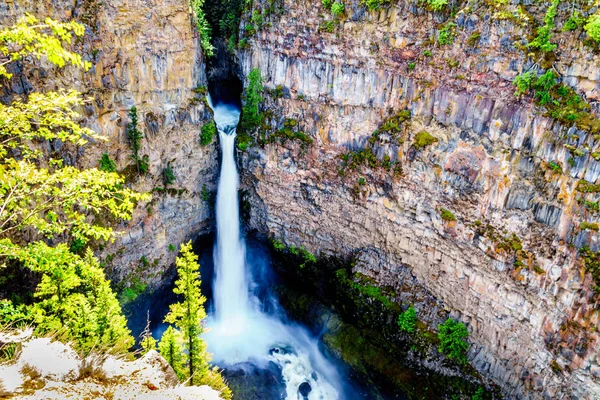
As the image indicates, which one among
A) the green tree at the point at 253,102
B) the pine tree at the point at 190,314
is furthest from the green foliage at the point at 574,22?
the pine tree at the point at 190,314

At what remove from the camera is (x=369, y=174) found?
23172 mm

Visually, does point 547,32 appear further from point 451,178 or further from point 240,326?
point 240,326

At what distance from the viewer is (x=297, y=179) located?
25859 millimetres

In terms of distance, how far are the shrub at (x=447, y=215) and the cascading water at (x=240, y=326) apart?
10424 mm

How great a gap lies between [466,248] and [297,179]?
1009cm

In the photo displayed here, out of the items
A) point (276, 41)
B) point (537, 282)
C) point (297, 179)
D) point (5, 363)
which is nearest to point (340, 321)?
point (297, 179)

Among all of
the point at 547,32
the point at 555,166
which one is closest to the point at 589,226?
the point at 555,166

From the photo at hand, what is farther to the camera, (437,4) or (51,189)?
(437,4)

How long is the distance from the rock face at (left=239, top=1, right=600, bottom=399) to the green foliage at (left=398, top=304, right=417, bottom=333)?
0.54m

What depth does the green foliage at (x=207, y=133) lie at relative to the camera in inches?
1001

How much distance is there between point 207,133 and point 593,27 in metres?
18.5

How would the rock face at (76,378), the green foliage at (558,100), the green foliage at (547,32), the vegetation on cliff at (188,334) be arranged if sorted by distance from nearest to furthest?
the rock face at (76,378)
the vegetation on cliff at (188,334)
the green foliage at (558,100)
the green foliage at (547,32)

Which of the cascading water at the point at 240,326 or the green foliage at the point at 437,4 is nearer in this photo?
the green foliage at the point at 437,4

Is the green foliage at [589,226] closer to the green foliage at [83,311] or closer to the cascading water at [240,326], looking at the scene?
the cascading water at [240,326]
